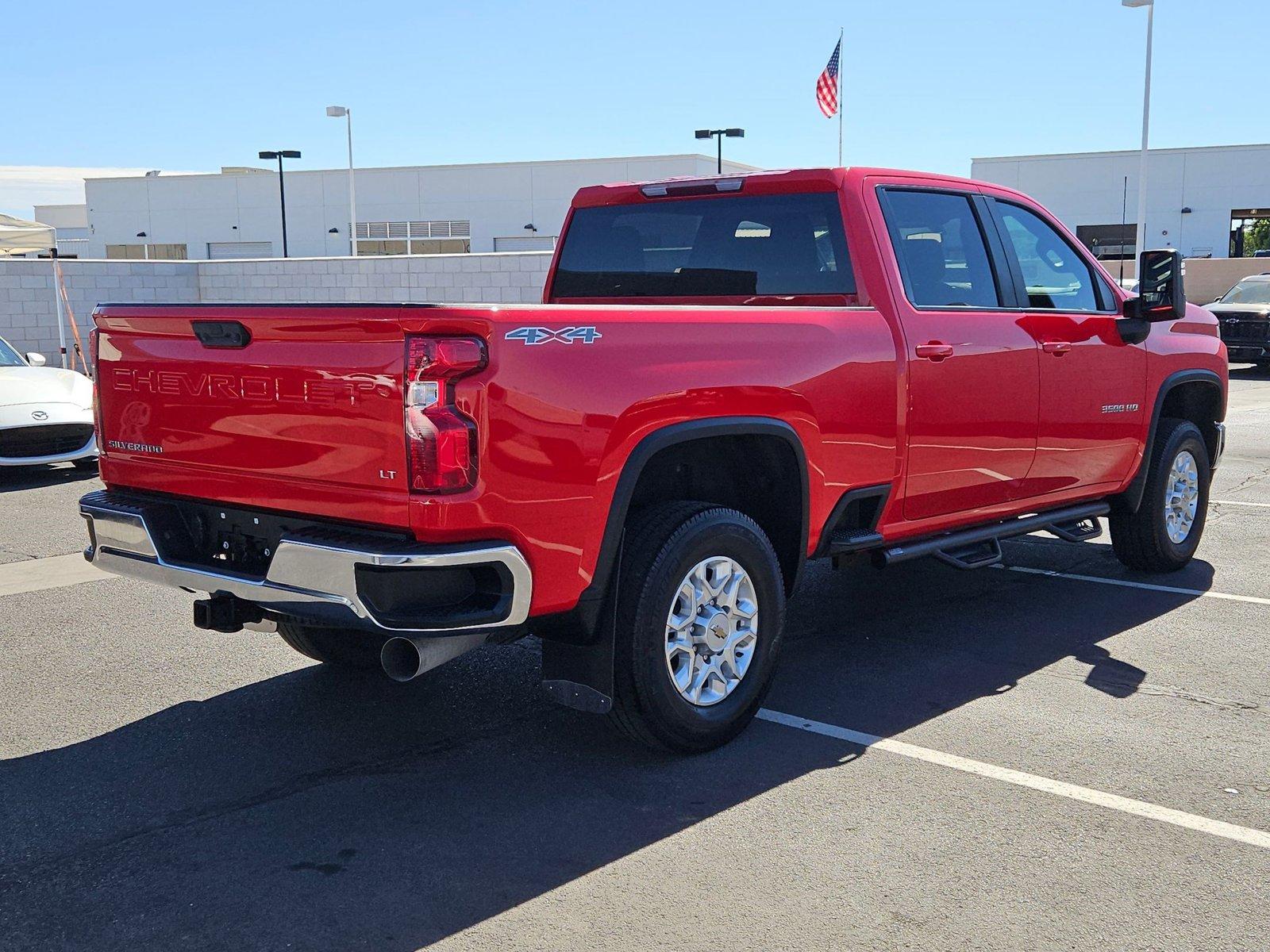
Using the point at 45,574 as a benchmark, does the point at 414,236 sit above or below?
above

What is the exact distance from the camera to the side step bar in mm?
5406

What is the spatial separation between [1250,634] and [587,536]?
3.75 metres

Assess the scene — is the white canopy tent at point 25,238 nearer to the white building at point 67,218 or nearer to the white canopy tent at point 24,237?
the white canopy tent at point 24,237

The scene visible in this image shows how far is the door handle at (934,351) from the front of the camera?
5.20m

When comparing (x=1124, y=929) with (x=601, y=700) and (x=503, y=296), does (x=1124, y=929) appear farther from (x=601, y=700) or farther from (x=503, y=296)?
(x=503, y=296)

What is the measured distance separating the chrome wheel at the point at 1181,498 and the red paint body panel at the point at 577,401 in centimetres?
171

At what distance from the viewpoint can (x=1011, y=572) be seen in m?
7.51

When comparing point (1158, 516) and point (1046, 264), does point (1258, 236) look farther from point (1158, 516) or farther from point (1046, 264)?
point (1046, 264)

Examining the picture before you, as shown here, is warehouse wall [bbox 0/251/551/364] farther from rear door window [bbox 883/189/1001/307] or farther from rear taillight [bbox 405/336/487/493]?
rear taillight [bbox 405/336/487/493]

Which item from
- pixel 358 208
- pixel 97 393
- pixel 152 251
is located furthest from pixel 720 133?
pixel 97 393

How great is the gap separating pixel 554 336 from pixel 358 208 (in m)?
55.8

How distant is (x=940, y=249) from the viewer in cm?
563

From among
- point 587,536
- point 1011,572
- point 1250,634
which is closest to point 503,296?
point 1011,572

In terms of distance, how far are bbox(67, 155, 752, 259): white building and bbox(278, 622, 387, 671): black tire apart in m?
47.0
